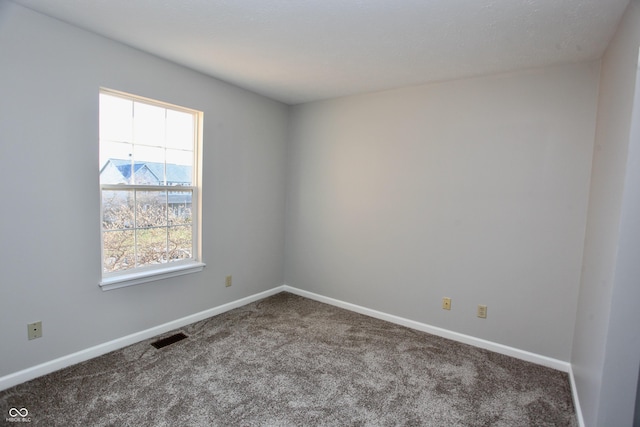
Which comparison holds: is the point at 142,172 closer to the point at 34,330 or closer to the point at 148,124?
the point at 148,124

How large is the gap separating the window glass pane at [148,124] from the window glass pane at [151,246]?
774 mm

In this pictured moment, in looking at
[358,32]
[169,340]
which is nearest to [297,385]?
[169,340]

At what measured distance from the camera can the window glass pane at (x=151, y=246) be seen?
2777 mm

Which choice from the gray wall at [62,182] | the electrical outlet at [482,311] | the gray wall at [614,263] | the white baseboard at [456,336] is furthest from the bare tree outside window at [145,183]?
the gray wall at [614,263]

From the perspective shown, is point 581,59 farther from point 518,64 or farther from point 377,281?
point 377,281

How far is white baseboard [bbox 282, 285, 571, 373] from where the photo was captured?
8.41 feet

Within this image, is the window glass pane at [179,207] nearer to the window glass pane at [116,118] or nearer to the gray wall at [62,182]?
the gray wall at [62,182]

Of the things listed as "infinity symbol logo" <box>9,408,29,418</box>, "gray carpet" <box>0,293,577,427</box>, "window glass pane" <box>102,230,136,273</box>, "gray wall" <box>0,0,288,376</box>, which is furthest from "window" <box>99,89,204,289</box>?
"infinity symbol logo" <box>9,408,29,418</box>

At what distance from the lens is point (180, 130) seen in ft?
9.88

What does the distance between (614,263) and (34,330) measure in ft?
11.3

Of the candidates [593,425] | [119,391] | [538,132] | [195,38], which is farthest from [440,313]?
[195,38]

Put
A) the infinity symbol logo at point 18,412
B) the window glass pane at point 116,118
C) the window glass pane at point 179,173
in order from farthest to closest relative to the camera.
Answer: the window glass pane at point 179,173
the window glass pane at point 116,118
the infinity symbol logo at point 18,412

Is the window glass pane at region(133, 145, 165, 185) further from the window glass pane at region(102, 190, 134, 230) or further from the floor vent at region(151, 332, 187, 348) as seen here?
the floor vent at region(151, 332, 187, 348)

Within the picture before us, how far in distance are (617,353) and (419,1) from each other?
2021 millimetres
